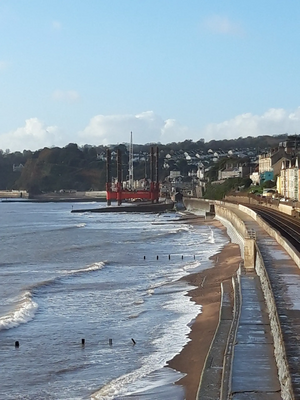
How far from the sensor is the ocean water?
17.6m

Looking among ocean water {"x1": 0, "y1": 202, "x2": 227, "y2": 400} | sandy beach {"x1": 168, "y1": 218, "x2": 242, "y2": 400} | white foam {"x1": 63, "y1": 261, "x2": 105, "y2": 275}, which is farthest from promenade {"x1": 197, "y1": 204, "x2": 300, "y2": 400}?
white foam {"x1": 63, "y1": 261, "x2": 105, "y2": 275}

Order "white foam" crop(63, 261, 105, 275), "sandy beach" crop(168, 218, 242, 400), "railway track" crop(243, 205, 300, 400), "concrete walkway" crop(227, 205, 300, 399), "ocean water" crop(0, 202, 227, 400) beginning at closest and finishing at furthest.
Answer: "railway track" crop(243, 205, 300, 400) < "concrete walkway" crop(227, 205, 300, 399) < "ocean water" crop(0, 202, 227, 400) < "sandy beach" crop(168, 218, 242, 400) < "white foam" crop(63, 261, 105, 275)

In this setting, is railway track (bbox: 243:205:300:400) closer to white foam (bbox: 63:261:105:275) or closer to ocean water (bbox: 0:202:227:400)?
ocean water (bbox: 0:202:227:400)

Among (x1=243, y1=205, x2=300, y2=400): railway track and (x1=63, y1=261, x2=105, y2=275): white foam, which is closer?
(x1=243, y1=205, x2=300, y2=400): railway track

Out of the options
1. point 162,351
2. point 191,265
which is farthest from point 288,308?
point 191,265

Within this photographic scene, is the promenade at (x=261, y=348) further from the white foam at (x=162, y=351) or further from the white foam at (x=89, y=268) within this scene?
the white foam at (x=89, y=268)

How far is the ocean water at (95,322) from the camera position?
17625 millimetres

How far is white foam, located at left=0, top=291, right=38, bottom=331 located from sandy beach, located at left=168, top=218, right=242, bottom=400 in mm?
6138

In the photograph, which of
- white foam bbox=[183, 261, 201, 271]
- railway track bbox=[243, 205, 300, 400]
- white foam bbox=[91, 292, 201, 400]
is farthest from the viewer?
white foam bbox=[183, 261, 201, 271]

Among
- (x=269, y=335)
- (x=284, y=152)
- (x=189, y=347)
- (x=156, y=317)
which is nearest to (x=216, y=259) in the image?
(x=156, y=317)

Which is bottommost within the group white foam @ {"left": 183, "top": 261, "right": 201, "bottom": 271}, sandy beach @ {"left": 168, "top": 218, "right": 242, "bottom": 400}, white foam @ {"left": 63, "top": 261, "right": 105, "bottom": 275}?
white foam @ {"left": 63, "top": 261, "right": 105, "bottom": 275}

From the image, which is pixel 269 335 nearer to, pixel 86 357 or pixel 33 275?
pixel 86 357

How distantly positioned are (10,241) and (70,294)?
38.7m

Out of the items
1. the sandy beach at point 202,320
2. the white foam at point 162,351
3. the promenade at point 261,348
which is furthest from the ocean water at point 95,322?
the promenade at point 261,348
